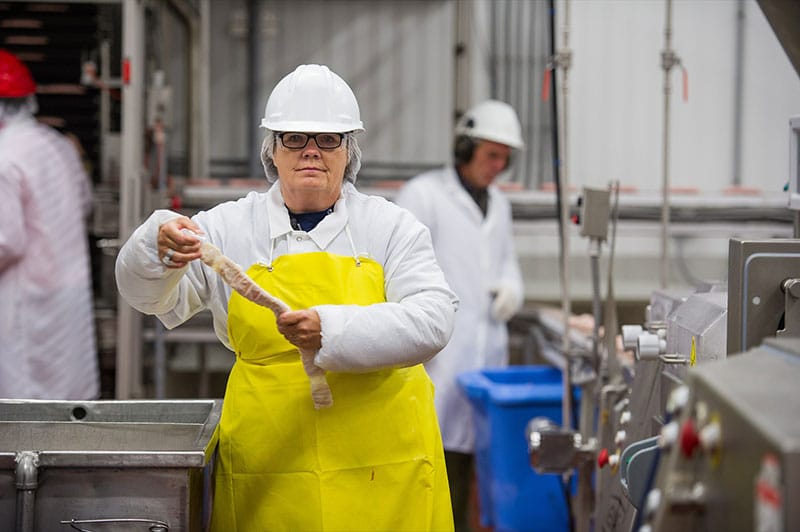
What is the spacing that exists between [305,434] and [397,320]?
0.25 meters

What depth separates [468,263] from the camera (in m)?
3.38

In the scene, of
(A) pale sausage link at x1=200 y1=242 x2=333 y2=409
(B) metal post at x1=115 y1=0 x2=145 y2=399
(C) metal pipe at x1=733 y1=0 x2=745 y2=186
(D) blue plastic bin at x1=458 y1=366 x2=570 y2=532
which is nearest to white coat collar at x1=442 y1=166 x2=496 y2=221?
(D) blue plastic bin at x1=458 y1=366 x2=570 y2=532

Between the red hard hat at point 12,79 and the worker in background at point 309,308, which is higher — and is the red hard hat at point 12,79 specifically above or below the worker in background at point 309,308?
above

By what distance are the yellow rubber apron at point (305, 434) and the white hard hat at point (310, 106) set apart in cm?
21

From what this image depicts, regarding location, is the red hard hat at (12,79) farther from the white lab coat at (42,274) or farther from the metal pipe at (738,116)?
the metal pipe at (738,116)

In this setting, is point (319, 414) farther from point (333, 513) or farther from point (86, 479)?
point (86, 479)

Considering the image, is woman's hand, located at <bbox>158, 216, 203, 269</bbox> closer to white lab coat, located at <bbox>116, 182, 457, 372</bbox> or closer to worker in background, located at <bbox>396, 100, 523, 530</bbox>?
white lab coat, located at <bbox>116, 182, 457, 372</bbox>

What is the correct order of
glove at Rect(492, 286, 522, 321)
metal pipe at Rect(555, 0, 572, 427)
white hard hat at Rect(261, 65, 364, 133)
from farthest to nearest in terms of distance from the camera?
glove at Rect(492, 286, 522, 321) < metal pipe at Rect(555, 0, 572, 427) < white hard hat at Rect(261, 65, 364, 133)

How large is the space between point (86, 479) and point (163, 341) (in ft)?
7.65

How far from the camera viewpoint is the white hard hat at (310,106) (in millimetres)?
1637

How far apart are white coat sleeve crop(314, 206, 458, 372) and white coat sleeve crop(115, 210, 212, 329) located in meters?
0.26

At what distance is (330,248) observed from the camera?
5.43 feet

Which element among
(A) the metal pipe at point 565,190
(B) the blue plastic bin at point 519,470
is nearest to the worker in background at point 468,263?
(B) the blue plastic bin at point 519,470

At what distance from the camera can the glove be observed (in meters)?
3.37
